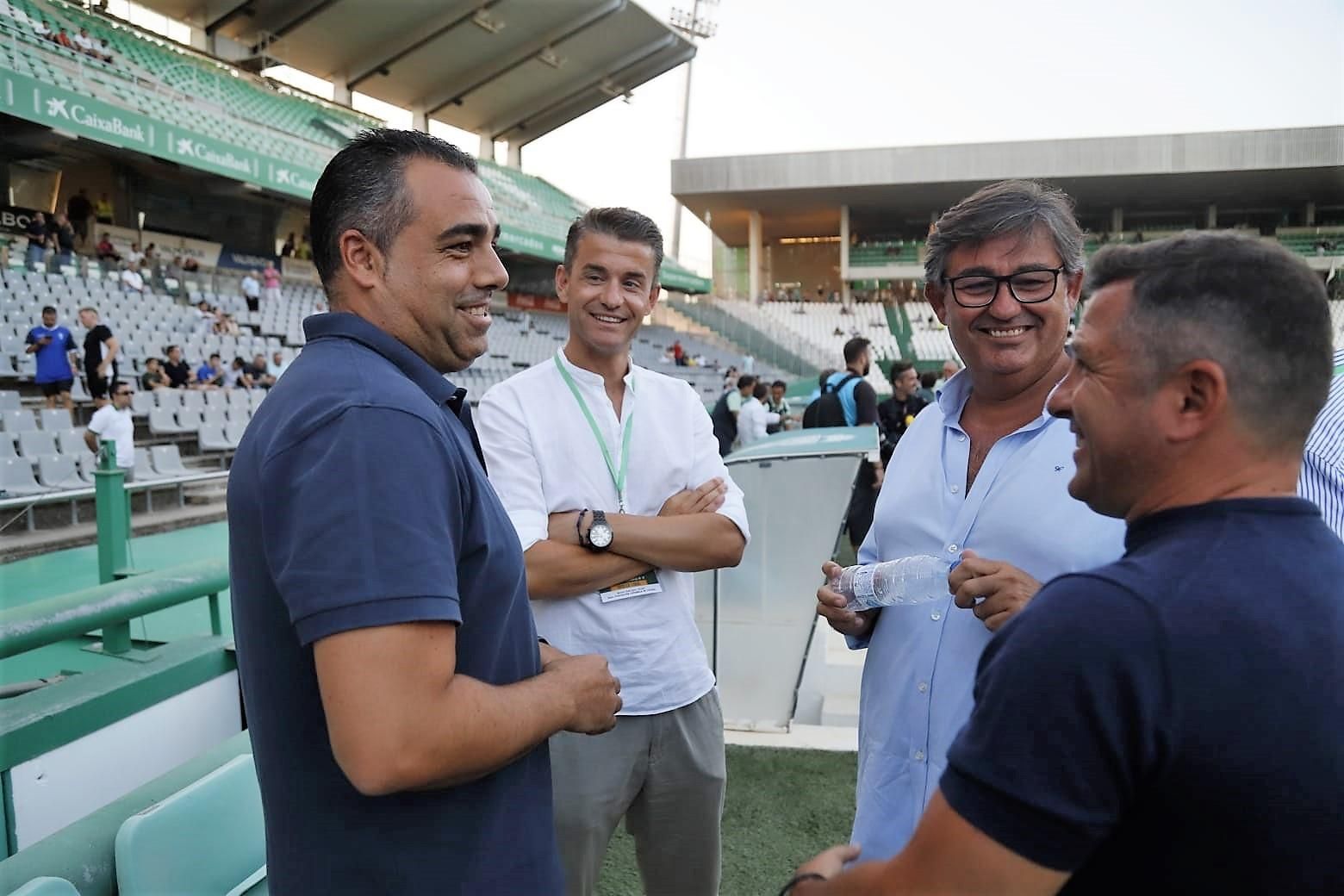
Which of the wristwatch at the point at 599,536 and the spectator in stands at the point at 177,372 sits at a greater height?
the spectator in stands at the point at 177,372

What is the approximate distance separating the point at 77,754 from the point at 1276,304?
259 cm

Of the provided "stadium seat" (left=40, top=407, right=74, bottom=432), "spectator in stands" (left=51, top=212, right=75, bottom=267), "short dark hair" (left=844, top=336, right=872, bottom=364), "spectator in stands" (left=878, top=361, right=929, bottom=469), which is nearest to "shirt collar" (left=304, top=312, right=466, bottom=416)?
"short dark hair" (left=844, top=336, right=872, bottom=364)

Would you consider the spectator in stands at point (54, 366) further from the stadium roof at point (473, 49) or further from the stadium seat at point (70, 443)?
the stadium roof at point (473, 49)

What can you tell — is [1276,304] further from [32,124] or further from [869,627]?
[32,124]

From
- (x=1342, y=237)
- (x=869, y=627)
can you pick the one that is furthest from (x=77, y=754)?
(x=1342, y=237)

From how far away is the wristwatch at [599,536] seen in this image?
74.8 inches

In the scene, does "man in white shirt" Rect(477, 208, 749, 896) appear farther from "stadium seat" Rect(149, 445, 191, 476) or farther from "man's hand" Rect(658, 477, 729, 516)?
"stadium seat" Rect(149, 445, 191, 476)

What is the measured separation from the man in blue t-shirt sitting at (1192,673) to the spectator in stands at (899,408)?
6725 mm

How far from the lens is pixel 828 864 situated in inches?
39.1

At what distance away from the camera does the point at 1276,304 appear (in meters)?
0.81

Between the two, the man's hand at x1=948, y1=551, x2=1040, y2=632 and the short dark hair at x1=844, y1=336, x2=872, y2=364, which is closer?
the man's hand at x1=948, y1=551, x2=1040, y2=632

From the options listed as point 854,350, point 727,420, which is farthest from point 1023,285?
point 727,420

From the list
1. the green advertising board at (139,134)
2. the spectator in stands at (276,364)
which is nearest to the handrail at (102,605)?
the spectator in stands at (276,364)

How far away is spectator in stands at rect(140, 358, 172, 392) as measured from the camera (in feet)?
33.8
